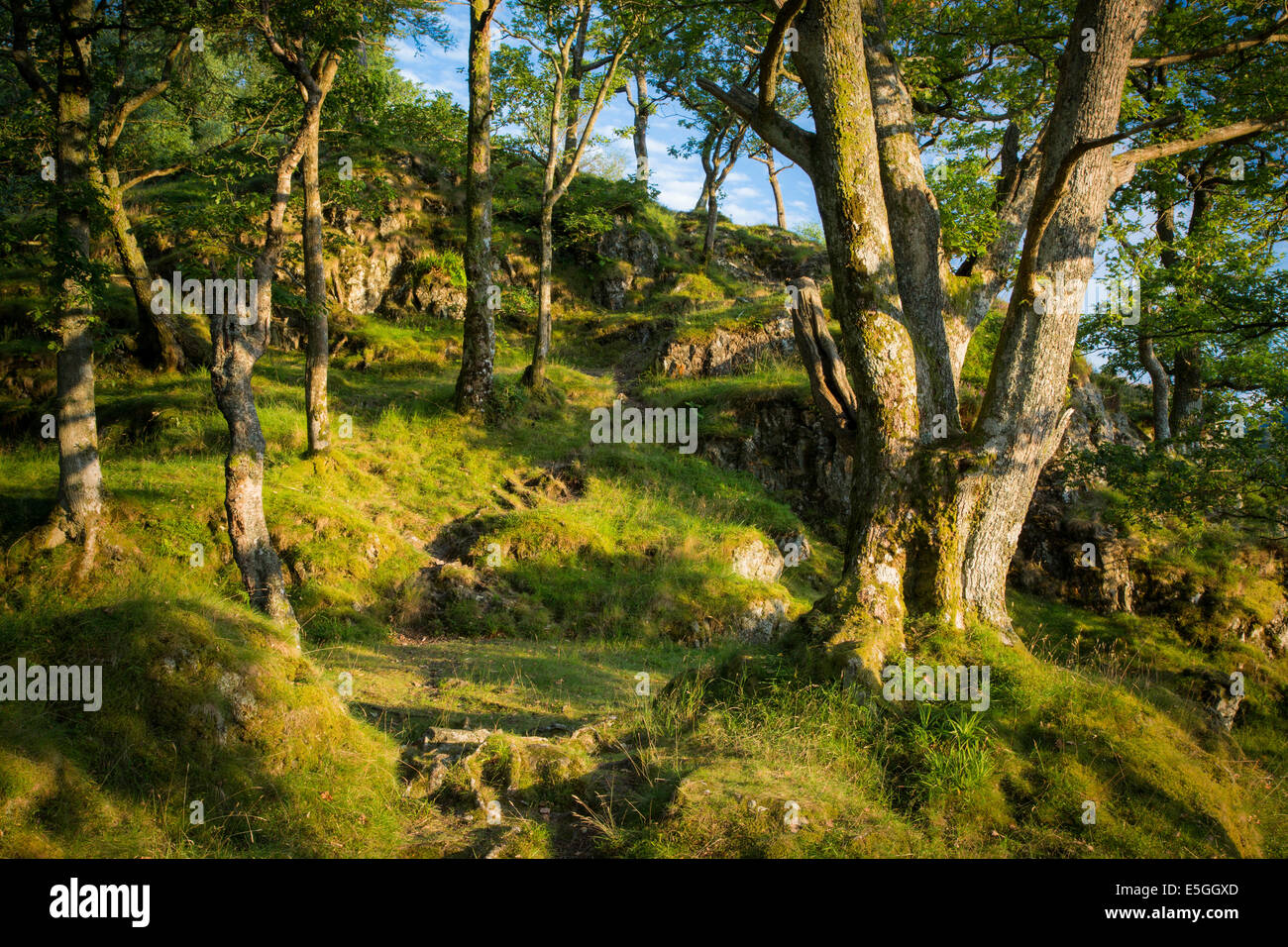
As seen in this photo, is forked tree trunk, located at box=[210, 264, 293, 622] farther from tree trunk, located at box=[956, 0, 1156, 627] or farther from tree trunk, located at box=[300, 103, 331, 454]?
tree trunk, located at box=[956, 0, 1156, 627]

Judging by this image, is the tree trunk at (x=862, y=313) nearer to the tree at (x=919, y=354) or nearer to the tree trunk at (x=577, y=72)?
the tree at (x=919, y=354)

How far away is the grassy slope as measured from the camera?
15.0ft

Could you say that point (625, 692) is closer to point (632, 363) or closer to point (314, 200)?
point (314, 200)

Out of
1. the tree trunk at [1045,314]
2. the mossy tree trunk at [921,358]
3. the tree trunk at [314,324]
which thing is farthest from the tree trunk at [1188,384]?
the tree trunk at [314,324]

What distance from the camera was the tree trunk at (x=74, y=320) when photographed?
9758 mm

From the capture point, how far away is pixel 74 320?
10.2 metres

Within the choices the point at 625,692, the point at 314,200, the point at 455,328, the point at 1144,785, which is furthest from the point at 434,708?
the point at 455,328

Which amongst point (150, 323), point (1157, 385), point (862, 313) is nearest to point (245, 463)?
point (862, 313)

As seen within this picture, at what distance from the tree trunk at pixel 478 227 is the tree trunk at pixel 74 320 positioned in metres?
6.63

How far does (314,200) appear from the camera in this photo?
13531 millimetres

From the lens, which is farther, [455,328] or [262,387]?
[455,328]

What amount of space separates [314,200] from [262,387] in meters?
4.31

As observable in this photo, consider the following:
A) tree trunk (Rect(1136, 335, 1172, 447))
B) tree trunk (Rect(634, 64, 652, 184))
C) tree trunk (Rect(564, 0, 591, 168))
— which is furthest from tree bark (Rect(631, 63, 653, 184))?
tree trunk (Rect(1136, 335, 1172, 447))

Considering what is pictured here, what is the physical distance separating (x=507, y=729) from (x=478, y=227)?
464 inches
